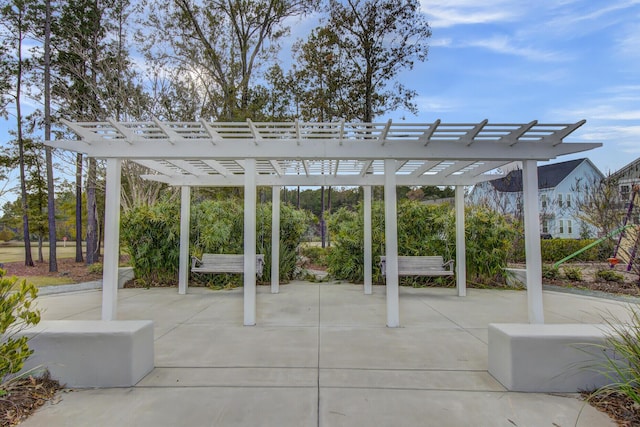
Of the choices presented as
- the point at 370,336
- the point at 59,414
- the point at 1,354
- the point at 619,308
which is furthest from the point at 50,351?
the point at 619,308

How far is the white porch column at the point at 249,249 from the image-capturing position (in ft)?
14.7

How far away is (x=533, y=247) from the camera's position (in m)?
4.35

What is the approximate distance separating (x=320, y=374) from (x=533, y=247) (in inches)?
123

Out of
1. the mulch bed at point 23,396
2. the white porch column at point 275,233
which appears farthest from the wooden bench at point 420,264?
the mulch bed at point 23,396

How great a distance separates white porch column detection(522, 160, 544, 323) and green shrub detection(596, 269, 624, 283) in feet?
15.2

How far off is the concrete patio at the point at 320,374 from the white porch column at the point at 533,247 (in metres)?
0.56

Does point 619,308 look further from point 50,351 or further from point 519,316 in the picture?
point 50,351

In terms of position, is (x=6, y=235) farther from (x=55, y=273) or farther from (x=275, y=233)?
(x=275, y=233)

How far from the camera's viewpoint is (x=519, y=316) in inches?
194

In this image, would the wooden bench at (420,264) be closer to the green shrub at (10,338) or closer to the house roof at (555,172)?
the green shrub at (10,338)

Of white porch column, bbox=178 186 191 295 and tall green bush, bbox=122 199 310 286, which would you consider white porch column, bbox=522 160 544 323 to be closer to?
tall green bush, bbox=122 199 310 286

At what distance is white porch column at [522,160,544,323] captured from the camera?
168 inches

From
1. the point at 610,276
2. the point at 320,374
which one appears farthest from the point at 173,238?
the point at 610,276

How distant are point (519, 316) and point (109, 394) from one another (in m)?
4.92
